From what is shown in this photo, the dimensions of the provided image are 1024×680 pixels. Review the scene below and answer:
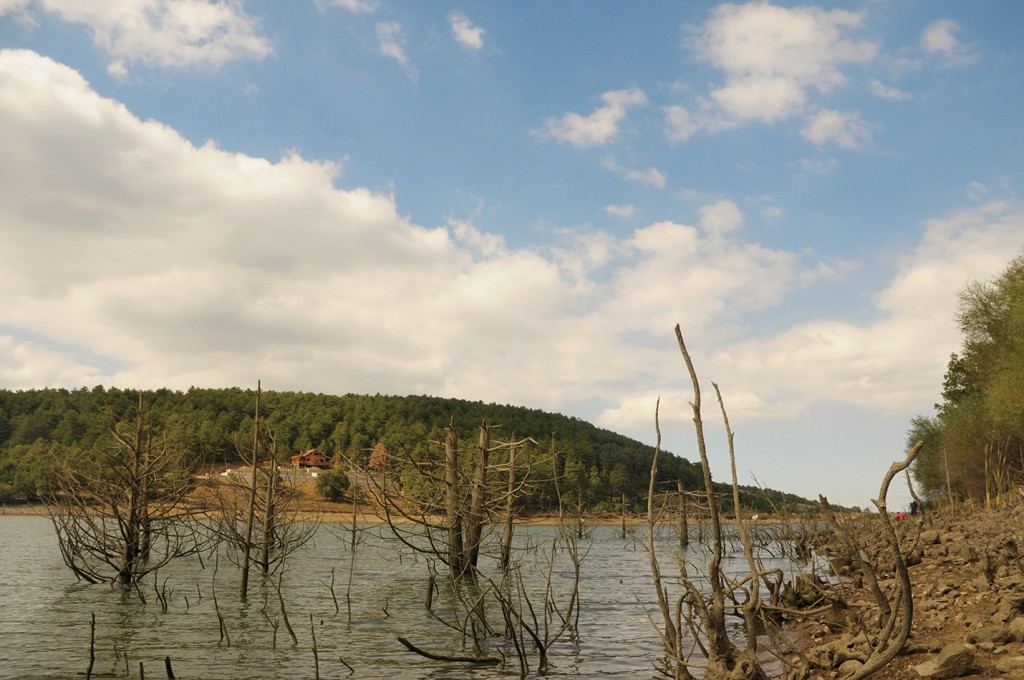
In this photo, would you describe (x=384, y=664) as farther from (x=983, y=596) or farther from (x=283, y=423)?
(x=283, y=423)

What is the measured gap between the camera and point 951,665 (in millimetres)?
7699

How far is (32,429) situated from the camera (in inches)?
5354

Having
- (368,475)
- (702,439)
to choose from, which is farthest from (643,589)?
(702,439)

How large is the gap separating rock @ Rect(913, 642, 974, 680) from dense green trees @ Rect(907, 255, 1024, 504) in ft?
113

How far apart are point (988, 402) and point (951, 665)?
39.3 m

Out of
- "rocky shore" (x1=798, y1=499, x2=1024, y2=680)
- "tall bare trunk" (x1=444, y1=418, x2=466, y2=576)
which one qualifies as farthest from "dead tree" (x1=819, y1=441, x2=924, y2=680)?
"tall bare trunk" (x1=444, y1=418, x2=466, y2=576)

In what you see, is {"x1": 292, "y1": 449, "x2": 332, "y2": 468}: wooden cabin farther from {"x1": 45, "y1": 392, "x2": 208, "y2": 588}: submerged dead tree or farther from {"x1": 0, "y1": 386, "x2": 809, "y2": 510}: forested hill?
{"x1": 0, "y1": 386, "x2": 809, "y2": 510}: forested hill

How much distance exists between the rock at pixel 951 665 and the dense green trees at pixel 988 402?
113 ft

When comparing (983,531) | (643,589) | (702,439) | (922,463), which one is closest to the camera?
(702,439)

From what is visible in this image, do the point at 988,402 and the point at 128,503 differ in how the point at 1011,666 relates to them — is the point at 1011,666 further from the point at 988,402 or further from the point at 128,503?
the point at 988,402

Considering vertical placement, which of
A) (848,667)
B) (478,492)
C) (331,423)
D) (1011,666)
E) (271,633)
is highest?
(331,423)

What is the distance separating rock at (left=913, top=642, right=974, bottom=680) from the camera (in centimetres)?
770

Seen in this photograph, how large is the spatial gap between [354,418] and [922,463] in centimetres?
11587

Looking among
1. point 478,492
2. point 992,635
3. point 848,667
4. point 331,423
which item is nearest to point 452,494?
point 478,492
